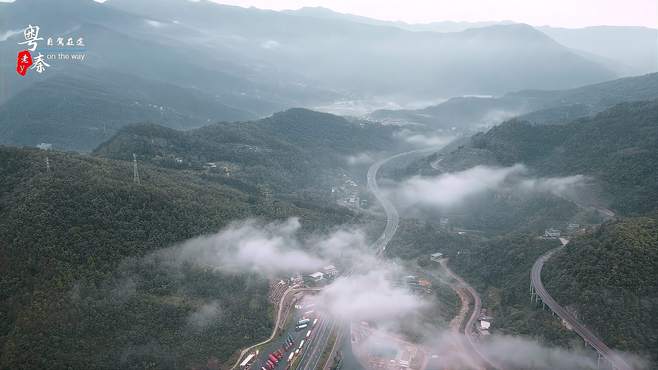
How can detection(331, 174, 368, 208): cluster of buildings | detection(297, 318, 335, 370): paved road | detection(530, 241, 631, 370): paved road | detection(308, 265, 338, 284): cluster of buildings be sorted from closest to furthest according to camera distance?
Result: detection(530, 241, 631, 370): paved road → detection(297, 318, 335, 370): paved road → detection(308, 265, 338, 284): cluster of buildings → detection(331, 174, 368, 208): cluster of buildings

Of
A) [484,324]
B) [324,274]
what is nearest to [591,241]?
[484,324]

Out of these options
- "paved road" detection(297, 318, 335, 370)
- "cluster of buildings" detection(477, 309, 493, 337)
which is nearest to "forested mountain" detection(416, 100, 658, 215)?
"cluster of buildings" detection(477, 309, 493, 337)

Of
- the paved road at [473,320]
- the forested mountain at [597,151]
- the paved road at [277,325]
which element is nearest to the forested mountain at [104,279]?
the paved road at [277,325]

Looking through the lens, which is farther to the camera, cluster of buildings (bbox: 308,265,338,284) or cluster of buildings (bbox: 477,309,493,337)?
cluster of buildings (bbox: 308,265,338,284)

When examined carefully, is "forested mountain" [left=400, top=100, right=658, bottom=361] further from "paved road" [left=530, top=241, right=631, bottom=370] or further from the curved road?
the curved road

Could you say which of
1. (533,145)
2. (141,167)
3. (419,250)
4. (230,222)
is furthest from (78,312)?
(533,145)

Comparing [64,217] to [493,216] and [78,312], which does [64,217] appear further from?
[493,216]

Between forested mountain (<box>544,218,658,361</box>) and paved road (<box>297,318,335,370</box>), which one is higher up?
forested mountain (<box>544,218,658,361</box>)

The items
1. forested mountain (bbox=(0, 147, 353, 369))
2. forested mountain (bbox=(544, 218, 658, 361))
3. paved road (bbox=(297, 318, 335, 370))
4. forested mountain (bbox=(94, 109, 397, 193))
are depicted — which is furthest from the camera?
forested mountain (bbox=(94, 109, 397, 193))
